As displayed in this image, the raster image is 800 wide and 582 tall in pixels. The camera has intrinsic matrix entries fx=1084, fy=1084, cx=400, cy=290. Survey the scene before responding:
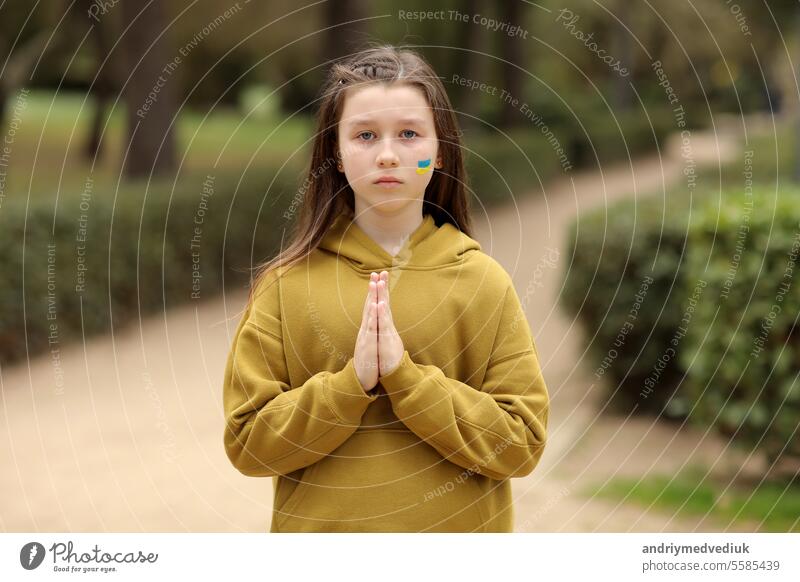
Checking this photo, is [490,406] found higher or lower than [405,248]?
lower

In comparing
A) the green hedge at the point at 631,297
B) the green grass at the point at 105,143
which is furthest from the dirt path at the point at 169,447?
the green grass at the point at 105,143

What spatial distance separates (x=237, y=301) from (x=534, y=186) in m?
11.0

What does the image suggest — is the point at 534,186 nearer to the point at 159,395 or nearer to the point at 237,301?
the point at 237,301

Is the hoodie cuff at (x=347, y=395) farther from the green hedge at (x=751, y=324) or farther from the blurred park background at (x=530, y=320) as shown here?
the green hedge at (x=751, y=324)

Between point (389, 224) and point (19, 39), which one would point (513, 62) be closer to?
point (19, 39)

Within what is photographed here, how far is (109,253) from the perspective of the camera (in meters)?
9.24

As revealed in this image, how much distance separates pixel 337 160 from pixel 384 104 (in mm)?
216

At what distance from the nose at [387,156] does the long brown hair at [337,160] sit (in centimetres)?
15

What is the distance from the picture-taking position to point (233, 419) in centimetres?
228

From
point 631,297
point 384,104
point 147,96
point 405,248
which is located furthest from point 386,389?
point 147,96

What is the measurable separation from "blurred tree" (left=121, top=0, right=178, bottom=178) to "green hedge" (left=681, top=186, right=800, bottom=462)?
870 cm

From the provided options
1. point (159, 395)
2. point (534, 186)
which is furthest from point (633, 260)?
point (534, 186)
